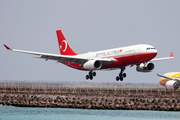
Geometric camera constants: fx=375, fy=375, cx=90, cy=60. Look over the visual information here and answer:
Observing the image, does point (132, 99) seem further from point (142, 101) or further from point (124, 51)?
point (124, 51)

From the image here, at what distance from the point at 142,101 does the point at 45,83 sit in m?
21.8

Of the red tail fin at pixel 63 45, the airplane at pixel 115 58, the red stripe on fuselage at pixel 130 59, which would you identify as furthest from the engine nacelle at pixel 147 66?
the red tail fin at pixel 63 45

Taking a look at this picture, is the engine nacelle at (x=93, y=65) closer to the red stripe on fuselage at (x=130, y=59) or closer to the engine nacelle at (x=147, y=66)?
the red stripe on fuselage at (x=130, y=59)

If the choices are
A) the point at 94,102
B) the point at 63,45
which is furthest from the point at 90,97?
the point at 63,45

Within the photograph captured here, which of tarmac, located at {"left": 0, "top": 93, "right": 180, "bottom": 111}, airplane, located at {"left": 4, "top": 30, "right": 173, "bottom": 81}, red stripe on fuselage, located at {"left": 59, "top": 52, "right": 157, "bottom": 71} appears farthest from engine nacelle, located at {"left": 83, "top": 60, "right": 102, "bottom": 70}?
tarmac, located at {"left": 0, "top": 93, "right": 180, "bottom": 111}

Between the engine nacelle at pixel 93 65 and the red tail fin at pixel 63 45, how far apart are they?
51.7 ft

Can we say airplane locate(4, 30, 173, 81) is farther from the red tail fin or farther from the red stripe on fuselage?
the red tail fin

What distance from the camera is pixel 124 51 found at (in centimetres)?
6631

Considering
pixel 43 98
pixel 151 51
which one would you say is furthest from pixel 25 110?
pixel 151 51

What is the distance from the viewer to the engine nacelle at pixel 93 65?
68.0 m

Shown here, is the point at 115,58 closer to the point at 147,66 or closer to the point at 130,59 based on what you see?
the point at 130,59

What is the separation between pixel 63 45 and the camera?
289 feet

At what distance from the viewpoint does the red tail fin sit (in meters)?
85.6

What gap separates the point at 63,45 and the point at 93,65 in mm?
21770
